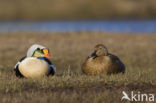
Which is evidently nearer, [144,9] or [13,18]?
[13,18]

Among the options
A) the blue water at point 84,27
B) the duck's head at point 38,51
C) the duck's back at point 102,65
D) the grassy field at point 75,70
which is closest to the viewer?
the grassy field at point 75,70

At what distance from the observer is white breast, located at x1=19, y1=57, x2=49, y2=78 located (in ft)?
32.1

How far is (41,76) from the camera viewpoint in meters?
9.86

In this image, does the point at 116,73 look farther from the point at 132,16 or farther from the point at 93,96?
the point at 132,16

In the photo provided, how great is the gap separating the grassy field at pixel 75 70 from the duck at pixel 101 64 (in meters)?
0.25

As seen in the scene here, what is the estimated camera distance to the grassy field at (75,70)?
8.14 metres

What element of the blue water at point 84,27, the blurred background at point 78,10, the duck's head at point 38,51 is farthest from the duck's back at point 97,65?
the blurred background at point 78,10

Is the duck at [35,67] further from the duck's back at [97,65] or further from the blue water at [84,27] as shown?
the blue water at [84,27]

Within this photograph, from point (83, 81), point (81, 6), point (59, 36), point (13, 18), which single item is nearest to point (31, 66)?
point (83, 81)

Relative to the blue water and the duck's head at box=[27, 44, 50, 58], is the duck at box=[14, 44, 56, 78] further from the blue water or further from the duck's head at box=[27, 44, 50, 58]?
the blue water

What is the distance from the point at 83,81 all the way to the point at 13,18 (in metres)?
49.4

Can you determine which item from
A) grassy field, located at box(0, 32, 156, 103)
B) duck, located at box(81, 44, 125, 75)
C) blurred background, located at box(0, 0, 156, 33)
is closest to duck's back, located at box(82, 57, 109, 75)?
duck, located at box(81, 44, 125, 75)

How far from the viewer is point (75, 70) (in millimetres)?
14648

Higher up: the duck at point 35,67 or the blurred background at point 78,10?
the blurred background at point 78,10
